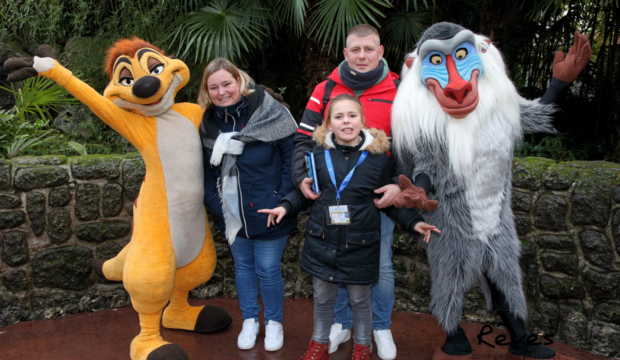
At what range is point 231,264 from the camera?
147 inches

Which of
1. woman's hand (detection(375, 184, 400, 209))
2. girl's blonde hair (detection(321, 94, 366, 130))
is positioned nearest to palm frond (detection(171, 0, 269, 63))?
girl's blonde hair (detection(321, 94, 366, 130))

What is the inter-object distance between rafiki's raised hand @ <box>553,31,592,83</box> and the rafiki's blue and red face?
0.41 metres

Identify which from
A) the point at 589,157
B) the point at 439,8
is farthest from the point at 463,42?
the point at 439,8

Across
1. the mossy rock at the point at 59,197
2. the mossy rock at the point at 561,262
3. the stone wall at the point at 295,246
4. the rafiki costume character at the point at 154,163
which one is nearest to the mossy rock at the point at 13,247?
the stone wall at the point at 295,246

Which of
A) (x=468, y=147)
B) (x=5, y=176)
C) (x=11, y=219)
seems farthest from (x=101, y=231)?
(x=468, y=147)

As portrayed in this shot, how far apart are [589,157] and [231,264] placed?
3.18 meters

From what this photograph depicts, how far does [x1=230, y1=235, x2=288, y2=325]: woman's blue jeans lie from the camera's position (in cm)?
291

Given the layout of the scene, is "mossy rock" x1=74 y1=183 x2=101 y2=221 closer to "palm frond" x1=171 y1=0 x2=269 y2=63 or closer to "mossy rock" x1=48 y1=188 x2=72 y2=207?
"mossy rock" x1=48 y1=188 x2=72 y2=207

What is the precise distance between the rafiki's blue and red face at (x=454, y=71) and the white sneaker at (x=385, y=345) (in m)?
1.29

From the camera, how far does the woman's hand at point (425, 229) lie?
2369 mm

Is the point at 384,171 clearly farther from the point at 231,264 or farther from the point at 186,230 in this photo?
the point at 231,264

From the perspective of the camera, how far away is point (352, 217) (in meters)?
2.49

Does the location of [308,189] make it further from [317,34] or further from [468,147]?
[317,34]

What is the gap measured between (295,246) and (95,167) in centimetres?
147
